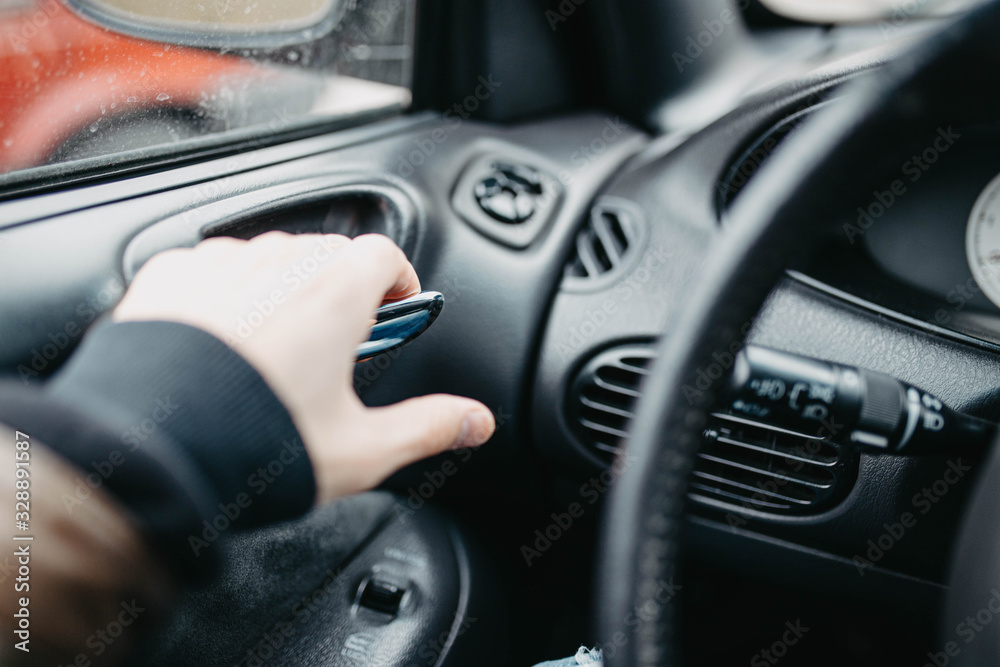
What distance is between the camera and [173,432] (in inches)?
20.7

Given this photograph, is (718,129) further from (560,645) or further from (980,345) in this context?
(560,645)

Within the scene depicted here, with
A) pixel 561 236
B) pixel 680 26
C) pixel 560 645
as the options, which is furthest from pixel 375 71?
pixel 560 645

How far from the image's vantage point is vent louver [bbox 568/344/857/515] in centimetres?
111

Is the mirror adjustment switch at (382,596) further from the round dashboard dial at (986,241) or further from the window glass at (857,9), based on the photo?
the window glass at (857,9)

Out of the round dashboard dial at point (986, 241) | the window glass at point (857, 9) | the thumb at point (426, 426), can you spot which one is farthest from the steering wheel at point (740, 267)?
the window glass at point (857, 9)

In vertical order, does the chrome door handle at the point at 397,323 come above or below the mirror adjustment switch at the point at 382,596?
above

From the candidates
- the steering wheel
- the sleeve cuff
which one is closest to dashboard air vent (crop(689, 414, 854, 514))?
the steering wheel

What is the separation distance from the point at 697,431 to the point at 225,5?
1.06 meters

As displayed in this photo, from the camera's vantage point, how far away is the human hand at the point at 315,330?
57 cm

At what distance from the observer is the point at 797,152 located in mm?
509

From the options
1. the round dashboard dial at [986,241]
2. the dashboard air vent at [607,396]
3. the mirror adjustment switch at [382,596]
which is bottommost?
the mirror adjustment switch at [382,596]

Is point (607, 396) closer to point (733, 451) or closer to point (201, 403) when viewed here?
point (733, 451)

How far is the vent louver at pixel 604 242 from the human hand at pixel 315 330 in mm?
664

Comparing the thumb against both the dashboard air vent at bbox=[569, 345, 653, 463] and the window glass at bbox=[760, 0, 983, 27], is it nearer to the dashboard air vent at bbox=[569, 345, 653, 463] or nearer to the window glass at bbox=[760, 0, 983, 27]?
the dashboard air vent at bbox=[569, 345, 653, 463]
